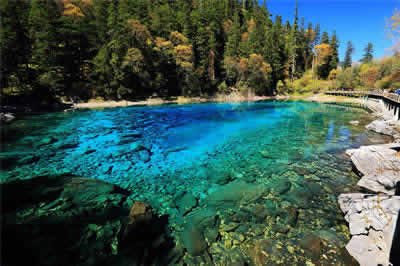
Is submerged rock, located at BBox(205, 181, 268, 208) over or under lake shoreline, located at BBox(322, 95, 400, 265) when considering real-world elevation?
under

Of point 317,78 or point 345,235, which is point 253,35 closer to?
point 317,78

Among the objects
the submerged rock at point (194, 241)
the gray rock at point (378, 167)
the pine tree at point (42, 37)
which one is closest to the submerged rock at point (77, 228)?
the submerged rock at point (194, 241)

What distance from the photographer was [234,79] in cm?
5969

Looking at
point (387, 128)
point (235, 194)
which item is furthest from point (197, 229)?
point (387, 128)

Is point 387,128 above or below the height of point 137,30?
below

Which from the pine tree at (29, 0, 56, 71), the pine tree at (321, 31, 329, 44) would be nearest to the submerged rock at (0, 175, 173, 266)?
the pine tree at (29, 0, 56, 71)

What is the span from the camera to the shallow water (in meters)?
4.96

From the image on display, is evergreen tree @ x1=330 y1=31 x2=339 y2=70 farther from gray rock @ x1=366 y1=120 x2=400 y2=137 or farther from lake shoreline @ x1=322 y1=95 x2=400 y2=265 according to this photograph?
lake shoreline @ x1=322 y1=95 x2=400 y2=265

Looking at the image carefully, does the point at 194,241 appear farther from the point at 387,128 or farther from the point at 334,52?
the point at 334,52

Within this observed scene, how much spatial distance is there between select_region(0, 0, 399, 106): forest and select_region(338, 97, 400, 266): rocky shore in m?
36.5

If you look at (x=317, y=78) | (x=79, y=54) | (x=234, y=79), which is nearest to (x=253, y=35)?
(x=234, y=79)

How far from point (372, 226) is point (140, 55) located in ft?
153

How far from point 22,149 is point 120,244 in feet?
43.3

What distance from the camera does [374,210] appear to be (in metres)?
4.61
